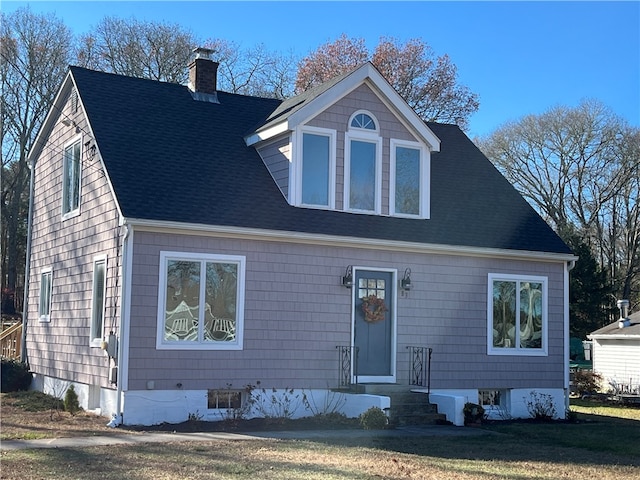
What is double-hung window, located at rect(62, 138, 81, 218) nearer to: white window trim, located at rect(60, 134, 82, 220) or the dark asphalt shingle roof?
white window trim, located at rect(60, 134, 82, 220)

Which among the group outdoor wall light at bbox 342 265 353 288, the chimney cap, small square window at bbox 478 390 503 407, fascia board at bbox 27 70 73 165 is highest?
the chimney cap

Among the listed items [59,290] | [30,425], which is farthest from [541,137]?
[30,425]

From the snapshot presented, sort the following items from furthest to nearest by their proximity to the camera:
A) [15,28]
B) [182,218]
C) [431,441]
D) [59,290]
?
[15,28] → [59,290] → [182,218] → [431,441]

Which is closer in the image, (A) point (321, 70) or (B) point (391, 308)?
(B) point (391, 308)

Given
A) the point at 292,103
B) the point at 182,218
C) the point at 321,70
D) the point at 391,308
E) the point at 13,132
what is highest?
the point at 321,70

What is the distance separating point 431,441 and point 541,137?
31700mm

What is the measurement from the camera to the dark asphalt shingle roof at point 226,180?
45.2 feet

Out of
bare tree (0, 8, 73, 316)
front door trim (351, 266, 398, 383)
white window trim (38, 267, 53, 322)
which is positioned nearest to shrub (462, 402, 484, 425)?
front door trim (351, 266, 398, 383)

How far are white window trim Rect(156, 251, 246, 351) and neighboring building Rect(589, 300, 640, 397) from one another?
49.5 ft

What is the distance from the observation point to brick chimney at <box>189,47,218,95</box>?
17.4 meters

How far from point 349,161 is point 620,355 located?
49.5ft

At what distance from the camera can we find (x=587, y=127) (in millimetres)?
39438

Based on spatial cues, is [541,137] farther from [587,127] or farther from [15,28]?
[15,28]

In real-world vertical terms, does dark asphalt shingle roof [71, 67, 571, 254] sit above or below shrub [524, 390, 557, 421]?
above
